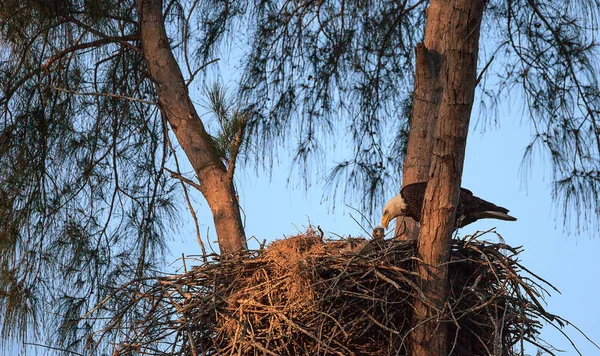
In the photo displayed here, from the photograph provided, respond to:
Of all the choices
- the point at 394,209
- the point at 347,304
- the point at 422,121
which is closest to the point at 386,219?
the point at 394,209

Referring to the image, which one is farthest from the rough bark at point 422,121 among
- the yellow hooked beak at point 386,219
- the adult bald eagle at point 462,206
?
the adult bald eagle at point 462,206

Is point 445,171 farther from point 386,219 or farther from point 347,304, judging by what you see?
point 386,219

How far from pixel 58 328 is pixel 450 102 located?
286 cm

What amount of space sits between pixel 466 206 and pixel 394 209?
1.28ft

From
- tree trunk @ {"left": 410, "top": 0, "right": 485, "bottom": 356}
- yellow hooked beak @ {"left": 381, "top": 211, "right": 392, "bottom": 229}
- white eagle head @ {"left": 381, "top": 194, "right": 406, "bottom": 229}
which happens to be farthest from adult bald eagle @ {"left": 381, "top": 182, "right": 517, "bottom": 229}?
tree trunk @ {"left": 410, "top": 0, "right": 485, "bottom": 356}

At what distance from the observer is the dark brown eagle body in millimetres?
4145

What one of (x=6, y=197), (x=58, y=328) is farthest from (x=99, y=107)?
(x=58, y=328)

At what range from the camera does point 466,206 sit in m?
4.12

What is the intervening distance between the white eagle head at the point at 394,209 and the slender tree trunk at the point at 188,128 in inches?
28.2

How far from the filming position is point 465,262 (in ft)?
12.1

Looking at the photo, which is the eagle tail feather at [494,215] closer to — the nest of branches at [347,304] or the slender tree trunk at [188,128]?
the nest of branches at [347,304]

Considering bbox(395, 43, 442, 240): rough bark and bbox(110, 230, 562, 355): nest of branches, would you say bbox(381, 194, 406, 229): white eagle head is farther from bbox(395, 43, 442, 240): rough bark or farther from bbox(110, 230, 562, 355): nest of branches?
bbox(110, 230, 562, 355): nest of branches

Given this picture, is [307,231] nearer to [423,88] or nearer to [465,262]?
[465,262]

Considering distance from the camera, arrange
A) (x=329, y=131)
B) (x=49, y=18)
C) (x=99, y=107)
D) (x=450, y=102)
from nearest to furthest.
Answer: (x=450, y=102)
(x=49, y=18)
(x=99, y=107)
(x=329, y=131)
